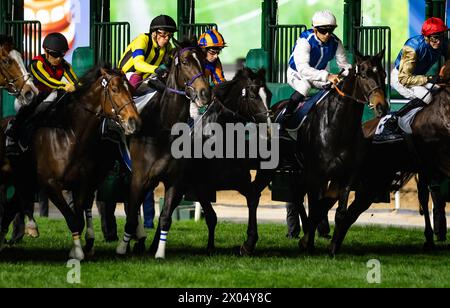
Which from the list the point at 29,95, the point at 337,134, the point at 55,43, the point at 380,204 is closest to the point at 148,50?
the point at 55,43

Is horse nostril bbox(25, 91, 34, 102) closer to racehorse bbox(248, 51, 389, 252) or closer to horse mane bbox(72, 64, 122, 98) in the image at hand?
horse mane bbox(72, 64, 122, 98)

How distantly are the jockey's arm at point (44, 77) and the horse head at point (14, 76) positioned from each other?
853mm

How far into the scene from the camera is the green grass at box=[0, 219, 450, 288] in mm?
12203

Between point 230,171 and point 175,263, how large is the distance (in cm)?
175

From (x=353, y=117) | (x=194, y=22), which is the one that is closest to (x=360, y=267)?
(x=353, y=117)

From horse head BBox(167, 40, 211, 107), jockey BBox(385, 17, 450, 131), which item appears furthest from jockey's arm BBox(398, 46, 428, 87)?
horse head BBox(167, 40, 211, 107)

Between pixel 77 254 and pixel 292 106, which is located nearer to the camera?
pixel 77 254

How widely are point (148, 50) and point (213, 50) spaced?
0.80 metres

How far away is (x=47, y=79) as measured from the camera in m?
14.1

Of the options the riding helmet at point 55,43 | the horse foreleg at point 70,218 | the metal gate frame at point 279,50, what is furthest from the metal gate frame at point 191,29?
the horse foreleg at point 70,218

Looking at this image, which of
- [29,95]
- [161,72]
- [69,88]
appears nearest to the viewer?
[29,95]

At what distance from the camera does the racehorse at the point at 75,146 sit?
13.4 m

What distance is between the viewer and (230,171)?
14812 millimetres

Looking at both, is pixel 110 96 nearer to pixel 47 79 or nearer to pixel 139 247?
pixel 47 79
